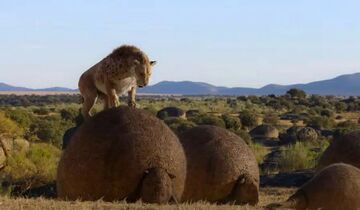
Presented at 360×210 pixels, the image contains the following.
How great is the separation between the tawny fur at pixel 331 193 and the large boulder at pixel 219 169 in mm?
870

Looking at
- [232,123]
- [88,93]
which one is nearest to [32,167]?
[88,93]

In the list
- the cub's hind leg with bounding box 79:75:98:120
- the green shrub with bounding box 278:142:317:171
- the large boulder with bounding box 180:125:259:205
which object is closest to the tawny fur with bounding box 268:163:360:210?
the large boulder with bounding box 180:125:259:205

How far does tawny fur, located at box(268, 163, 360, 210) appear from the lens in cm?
1406

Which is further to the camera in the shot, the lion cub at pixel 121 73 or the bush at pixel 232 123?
the bush at pixel 232 123

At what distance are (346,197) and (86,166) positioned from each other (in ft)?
17.6

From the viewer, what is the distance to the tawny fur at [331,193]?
14.1 meters

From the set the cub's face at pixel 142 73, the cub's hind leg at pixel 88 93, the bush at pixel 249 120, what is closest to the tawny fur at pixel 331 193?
the cub's face at pixel 142 73

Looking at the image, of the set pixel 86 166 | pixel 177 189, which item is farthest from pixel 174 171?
pixel 86 166

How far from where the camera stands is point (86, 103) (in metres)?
12.9

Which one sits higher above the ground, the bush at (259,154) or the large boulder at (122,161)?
the large boulder at (122,161)

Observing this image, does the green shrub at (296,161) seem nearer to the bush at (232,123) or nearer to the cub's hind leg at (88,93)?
the cub's hind leg at (88,93)

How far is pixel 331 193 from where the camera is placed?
1409cm

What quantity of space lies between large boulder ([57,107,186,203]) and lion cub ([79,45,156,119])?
0.75 m

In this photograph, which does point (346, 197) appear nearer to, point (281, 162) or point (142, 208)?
point (142, 208)
